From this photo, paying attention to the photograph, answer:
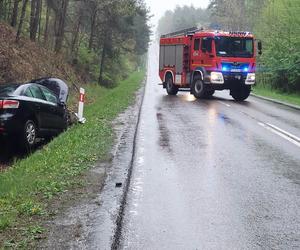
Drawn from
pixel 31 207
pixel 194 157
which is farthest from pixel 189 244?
pixel 194 157

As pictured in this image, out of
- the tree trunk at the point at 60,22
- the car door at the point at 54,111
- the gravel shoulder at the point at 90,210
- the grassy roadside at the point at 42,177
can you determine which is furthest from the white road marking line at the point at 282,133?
the tree trunk at the point at 60,22

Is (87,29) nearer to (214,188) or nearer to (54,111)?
(54,111)

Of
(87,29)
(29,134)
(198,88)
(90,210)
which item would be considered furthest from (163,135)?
(87,29)

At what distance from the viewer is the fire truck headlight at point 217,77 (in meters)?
21.1

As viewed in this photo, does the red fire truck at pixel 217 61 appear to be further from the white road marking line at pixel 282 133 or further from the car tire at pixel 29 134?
the car tire at pixel 29 134

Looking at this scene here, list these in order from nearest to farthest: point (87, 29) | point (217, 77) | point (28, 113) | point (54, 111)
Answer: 1. point (28, 113)
2. point (54, 111)
3. point (217, 77)
4. point (87, 29)

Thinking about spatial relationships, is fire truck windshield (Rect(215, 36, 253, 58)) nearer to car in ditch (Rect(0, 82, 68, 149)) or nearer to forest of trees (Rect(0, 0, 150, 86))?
car in ditch (Rect(0, 82, 68, 149))

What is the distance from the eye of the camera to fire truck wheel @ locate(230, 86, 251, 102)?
2286 centimetres

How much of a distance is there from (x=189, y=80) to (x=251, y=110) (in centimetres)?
544

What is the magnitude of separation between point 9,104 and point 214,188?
508 cm

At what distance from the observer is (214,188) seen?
7008mm

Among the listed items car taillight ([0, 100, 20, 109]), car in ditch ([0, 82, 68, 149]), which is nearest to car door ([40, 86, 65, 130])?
car in ditch ([0, 82, 68, 149])

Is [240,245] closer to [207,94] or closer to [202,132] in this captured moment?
[202,132]

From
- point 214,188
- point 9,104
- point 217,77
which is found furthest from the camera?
point 217,77
